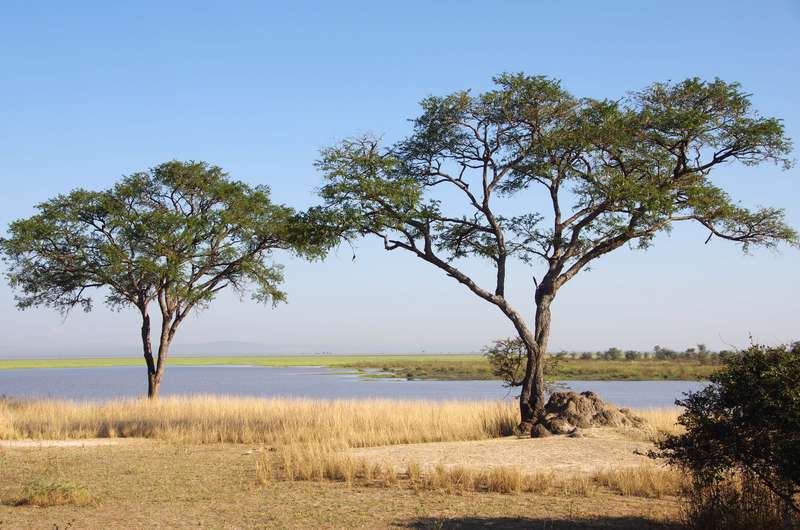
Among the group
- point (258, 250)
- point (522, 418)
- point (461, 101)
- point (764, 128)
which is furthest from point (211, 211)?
point (764, 128)

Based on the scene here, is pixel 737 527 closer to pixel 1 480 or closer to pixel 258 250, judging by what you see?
pixel 1 480

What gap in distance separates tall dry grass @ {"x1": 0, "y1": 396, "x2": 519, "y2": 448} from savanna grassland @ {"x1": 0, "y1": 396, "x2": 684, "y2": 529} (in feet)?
0.22

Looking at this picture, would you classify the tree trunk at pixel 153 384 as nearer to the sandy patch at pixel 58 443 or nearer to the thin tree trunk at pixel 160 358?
the thin tree trunk at pixel 160 358

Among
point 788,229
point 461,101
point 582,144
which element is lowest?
point 788,229

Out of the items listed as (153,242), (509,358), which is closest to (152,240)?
(153,242)

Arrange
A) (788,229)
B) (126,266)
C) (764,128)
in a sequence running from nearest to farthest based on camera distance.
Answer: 1. (764,128)
2. (788,229)
3. (126,266)

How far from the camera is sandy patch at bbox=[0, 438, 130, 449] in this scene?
17.7 metres

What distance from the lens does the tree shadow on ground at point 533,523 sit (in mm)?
8906

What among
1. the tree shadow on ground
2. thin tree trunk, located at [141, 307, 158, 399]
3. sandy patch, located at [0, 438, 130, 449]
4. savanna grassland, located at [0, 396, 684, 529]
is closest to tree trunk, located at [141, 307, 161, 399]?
thin tree trunk, located at [141, 307, 158, 399]

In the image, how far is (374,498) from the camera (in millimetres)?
10875

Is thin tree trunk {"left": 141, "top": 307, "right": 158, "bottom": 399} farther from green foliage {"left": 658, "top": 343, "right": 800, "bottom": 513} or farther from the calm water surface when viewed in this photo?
green foliage {"left": 658, "top": 343, "right": 800, "bottom": 513}

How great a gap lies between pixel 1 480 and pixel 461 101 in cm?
1268

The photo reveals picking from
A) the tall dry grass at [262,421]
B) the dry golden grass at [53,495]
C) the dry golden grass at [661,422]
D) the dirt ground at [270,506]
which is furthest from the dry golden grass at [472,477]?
the dry golden grass at [661,422]

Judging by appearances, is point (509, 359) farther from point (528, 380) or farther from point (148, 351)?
point (148, 351)
